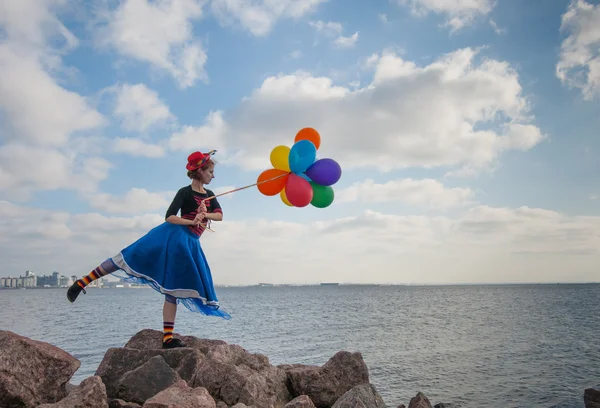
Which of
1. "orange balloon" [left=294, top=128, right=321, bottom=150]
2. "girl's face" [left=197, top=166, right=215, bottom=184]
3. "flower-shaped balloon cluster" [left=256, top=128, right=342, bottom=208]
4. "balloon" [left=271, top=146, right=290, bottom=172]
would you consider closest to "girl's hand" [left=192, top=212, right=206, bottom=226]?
"girl's face" [left=197, top=166, right=215, bottom=184]

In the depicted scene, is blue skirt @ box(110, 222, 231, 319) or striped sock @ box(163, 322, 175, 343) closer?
blue skirt @ box(110, 222, 231, 319)

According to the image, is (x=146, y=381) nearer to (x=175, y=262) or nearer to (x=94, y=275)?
(x=175, y=262)

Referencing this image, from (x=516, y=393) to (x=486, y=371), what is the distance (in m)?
2.85

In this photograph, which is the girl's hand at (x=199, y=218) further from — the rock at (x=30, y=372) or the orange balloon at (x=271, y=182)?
the rock at (x=30, y=372)

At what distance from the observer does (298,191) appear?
6500 millimetres

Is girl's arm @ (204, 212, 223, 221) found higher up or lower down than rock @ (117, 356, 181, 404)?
higher up

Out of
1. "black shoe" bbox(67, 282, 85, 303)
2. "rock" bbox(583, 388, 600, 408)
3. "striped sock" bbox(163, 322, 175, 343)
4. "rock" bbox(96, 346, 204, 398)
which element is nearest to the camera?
"rock" bbox(96, 346, 204, 398)

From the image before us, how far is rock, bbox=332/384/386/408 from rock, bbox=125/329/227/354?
2.08 meters

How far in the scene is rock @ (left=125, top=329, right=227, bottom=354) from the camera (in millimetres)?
6594

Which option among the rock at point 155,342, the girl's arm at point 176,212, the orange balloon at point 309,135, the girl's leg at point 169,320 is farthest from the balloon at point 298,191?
the rock at point 155,342

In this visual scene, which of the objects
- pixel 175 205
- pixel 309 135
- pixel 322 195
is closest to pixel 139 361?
pixel 175 205

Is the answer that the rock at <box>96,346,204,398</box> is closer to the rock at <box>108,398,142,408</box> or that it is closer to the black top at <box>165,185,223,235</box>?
the rock at <box>108,398,142,408</box>

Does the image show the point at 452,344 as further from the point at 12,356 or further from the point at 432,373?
the point at 12,356

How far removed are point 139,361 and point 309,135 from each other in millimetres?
3992
